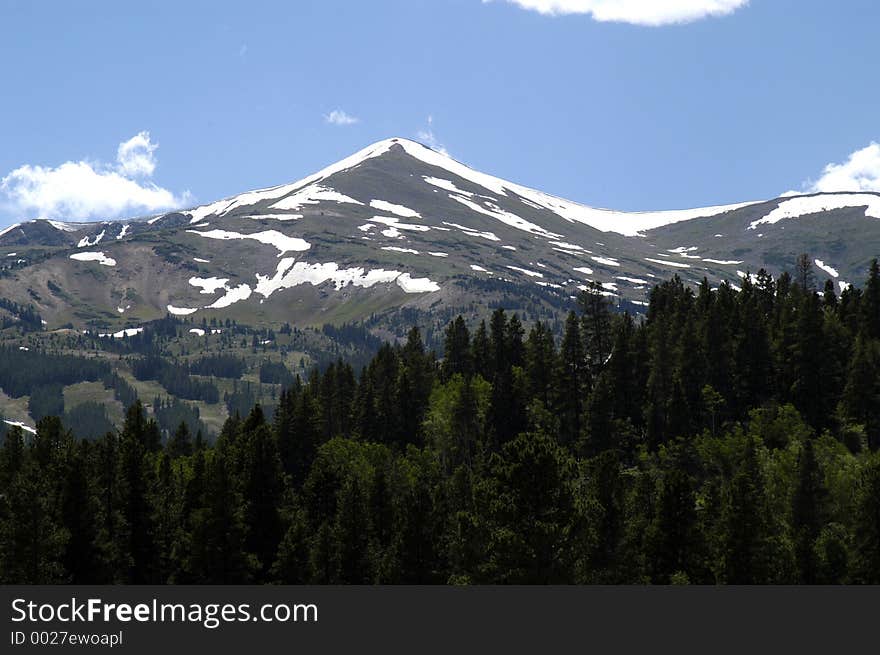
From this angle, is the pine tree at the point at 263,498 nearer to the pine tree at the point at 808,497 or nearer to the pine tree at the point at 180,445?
the pine tree at the point at 808,497

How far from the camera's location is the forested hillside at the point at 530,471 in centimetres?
7150

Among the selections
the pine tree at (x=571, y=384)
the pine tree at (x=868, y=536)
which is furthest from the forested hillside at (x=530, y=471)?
the pine tree at (x=571, y=384)

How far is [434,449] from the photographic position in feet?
431

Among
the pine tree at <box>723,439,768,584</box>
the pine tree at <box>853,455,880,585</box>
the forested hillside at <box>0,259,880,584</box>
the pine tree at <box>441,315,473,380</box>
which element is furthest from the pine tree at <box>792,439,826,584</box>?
the pine tree at <box>441,315,473,380</box>

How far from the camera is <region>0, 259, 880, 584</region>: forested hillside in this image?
71.5 metres

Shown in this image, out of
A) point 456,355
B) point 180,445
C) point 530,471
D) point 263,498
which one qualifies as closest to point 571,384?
point 456,355

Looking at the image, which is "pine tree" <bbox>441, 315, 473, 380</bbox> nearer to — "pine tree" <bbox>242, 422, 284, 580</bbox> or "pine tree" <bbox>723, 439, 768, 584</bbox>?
"pine tree" <bbox>242, 422, 284, 580</bbox>

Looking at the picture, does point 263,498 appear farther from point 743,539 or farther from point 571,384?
point 571,384

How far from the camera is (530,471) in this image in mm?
63562

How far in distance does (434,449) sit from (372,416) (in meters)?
14.4

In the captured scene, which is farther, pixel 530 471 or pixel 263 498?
pixel 263 498

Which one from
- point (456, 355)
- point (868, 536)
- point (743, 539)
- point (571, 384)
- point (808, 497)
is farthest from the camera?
point (456, 355)
